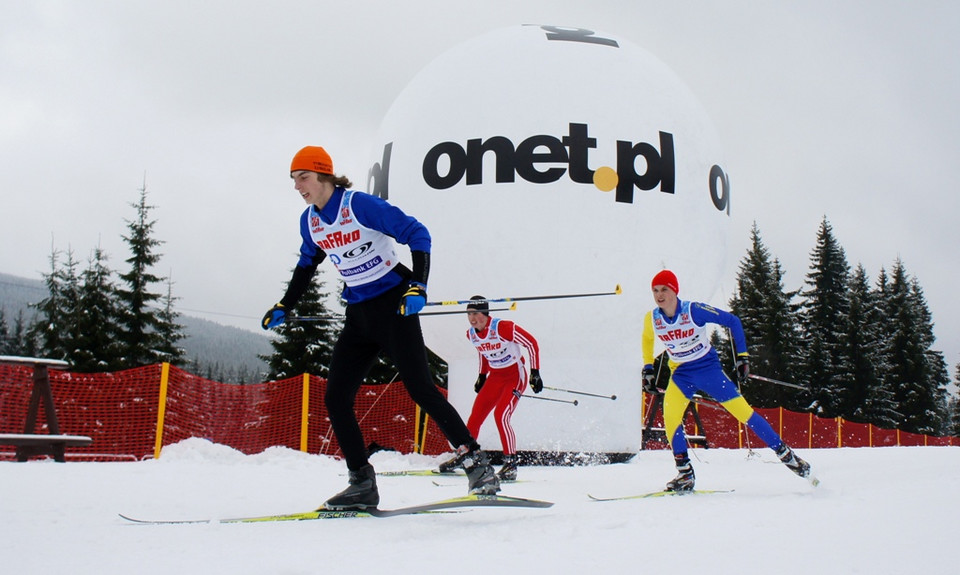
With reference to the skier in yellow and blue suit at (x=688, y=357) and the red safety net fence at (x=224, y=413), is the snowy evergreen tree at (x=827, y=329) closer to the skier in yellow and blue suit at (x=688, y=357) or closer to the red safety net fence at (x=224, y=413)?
the red safety net fence at (x=224, y=413)

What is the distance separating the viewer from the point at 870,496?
4.75 m

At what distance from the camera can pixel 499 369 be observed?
28.1ft

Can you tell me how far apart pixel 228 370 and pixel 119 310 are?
280 ft

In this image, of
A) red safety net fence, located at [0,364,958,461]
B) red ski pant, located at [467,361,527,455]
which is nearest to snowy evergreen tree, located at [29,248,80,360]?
red safety net fence, located at [0,364,958,461]

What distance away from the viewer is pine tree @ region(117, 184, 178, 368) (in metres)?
32.5

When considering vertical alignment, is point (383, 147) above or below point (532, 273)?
above

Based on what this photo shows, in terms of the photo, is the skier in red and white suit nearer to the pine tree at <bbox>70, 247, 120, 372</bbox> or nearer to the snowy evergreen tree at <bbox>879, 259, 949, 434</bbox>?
the pine tree at <bbox>70, 247, 120, 372</bbox>

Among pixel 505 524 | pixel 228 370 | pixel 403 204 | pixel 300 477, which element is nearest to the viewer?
pixel 505 524

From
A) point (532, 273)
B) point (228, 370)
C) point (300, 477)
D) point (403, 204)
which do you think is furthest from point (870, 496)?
point (228, 370)

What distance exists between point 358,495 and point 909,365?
52784mm

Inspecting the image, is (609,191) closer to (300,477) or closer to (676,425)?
(676,425)

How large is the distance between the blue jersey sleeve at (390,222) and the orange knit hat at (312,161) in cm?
25

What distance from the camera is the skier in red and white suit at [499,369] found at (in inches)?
324

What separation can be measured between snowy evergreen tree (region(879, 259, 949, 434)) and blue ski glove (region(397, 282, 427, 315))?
48.9 metres
